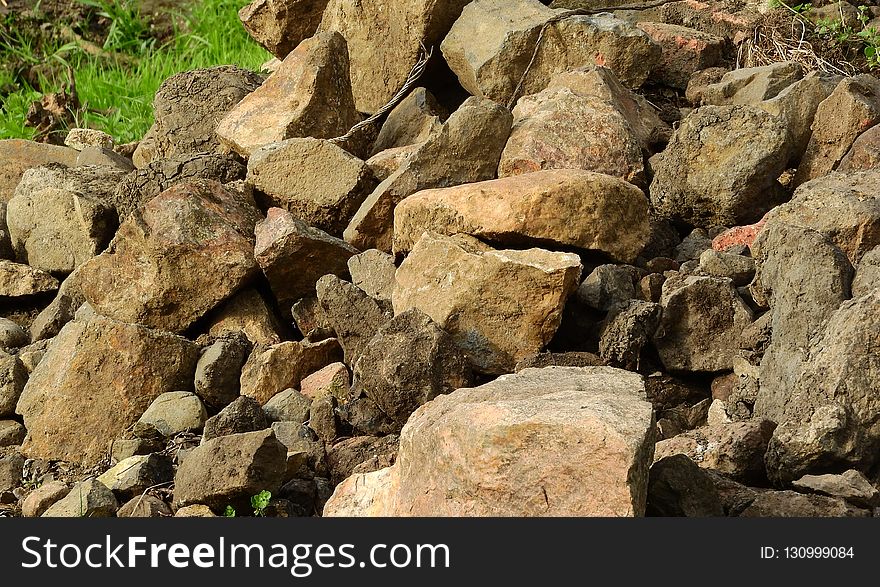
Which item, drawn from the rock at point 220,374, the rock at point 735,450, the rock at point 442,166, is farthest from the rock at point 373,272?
the rock at point 735,450

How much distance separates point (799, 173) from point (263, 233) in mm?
1914

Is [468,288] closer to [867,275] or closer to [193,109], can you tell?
[867,275]

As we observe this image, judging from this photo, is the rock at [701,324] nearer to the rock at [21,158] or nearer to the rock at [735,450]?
the rock at [735,450]

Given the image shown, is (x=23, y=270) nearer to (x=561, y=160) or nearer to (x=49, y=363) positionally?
(x=49, y=363)

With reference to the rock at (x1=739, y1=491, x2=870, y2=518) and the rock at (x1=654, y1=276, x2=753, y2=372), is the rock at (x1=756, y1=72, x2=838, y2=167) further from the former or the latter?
the rock at (x1=739, y1=491, x2=870, y2=518)

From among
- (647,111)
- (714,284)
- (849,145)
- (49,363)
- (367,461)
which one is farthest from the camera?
(647,111)

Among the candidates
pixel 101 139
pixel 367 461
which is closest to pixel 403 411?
pixel 367 461

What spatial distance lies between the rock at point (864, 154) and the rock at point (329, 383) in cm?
180

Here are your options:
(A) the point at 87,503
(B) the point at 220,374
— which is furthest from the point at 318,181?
(A) the point at 87,503

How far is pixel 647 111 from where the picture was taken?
15.5 ft

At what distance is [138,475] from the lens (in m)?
3.29

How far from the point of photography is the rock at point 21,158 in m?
5.74

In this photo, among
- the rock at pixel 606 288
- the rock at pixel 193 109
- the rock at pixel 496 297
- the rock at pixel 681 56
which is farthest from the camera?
the rock at pixel 193 109

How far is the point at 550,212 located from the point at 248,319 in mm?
1168
